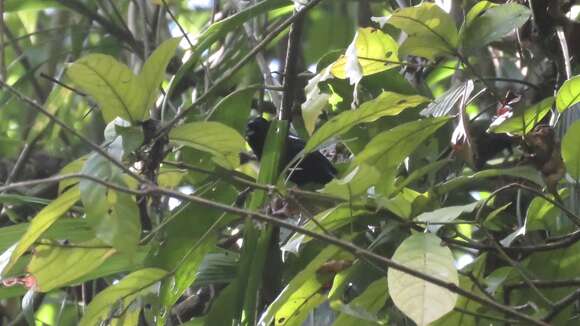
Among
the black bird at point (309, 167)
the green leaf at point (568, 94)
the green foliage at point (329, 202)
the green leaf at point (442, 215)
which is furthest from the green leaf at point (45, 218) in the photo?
the green leaf at point (568, 94)

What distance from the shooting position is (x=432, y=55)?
1.33 m

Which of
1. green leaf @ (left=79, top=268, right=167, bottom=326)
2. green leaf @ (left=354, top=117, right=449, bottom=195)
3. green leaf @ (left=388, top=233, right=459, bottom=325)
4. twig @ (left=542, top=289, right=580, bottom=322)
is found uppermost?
green leaf @ (left=354, top=117, right=449, bottom=195)

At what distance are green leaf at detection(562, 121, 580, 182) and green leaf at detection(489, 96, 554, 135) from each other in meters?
0.09

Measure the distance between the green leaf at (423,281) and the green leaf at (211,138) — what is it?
26cm

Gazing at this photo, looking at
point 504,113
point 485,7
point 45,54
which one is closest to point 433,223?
point 504,113

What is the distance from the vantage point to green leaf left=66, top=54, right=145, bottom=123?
3.67ft

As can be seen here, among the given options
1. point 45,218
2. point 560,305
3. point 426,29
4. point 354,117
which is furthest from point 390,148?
point 45,218

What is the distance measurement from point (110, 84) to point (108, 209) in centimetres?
17

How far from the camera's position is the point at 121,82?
1.14 metres

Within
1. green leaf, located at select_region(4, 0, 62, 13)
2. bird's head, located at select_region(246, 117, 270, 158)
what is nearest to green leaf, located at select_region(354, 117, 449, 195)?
bird's head, located at select_region(246, 117, 270, 158)

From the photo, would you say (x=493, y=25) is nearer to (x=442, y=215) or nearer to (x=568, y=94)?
(x=568, y=94)

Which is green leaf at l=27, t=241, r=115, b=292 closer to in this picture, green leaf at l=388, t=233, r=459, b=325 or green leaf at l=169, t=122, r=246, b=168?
green leaf at l=169, t=122, r=246, b=168

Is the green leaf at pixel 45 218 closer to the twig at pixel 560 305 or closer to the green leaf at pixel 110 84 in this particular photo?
the green leaf at pixel 110 84

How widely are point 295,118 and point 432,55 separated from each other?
1.79ft
